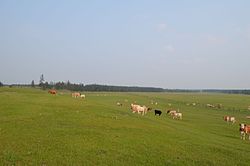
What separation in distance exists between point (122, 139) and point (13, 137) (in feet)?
23.5

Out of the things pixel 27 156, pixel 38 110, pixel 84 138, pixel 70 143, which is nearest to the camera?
pixel 27 156

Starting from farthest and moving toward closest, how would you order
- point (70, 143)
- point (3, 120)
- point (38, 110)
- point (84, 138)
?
point (38, 110), point (3, 120), point (84, 138), point (70, 143)

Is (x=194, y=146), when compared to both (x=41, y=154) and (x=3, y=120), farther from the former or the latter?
(x=3, y=120)

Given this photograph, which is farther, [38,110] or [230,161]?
[38,110]

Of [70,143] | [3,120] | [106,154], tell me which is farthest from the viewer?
[3,120]

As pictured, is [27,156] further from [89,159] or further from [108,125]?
[108,125]

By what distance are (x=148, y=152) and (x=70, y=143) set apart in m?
4.84

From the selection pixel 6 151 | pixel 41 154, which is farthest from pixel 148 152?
pixel 6 151

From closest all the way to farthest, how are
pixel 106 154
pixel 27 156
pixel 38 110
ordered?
pixel 27 156
pixel 106 154
pixel 38 110

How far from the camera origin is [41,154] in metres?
18.1

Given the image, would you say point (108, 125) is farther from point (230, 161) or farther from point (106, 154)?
point (230, 161)

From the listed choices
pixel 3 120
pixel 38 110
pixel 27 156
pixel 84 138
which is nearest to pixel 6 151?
pixel 27 156

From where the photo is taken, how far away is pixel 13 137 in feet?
72.7

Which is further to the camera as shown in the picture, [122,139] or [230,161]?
[122,139]
